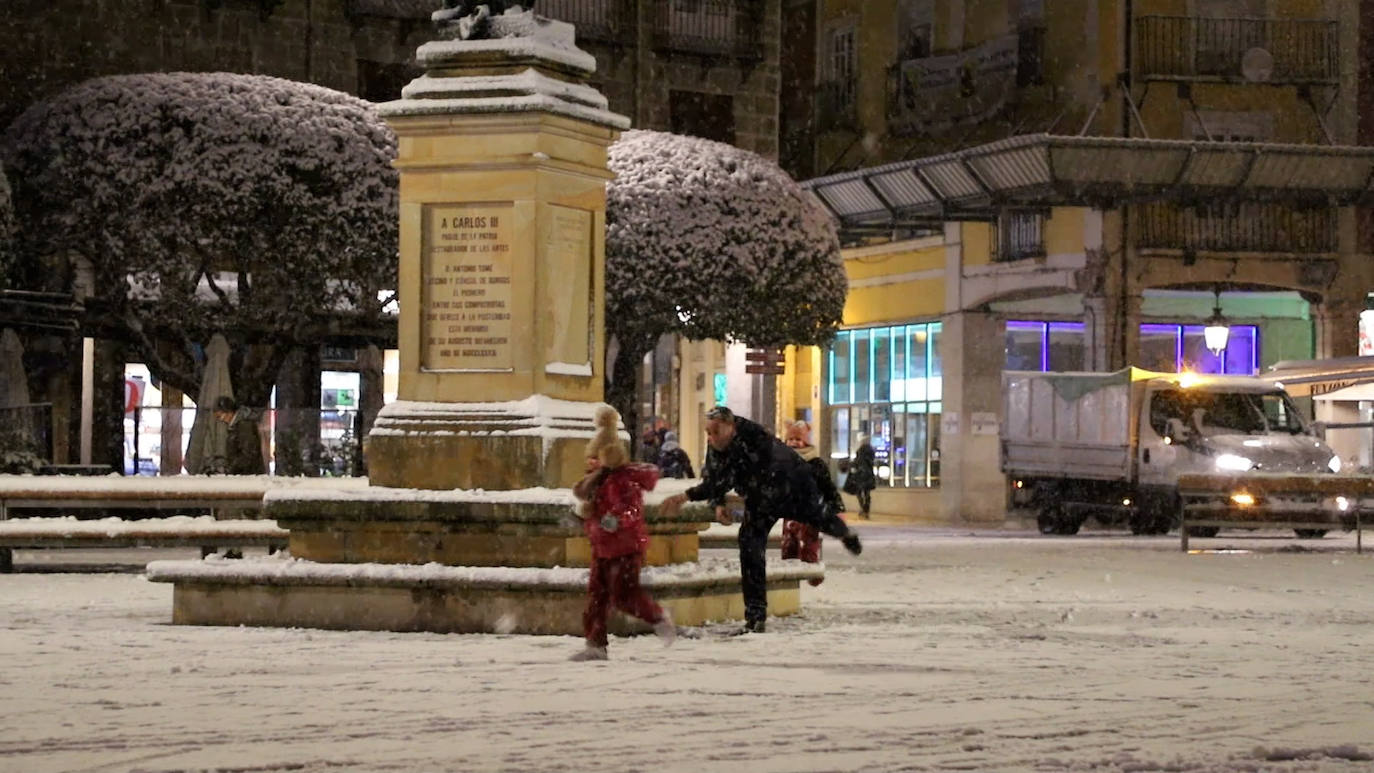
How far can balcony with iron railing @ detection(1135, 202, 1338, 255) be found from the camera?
3991 centimetres

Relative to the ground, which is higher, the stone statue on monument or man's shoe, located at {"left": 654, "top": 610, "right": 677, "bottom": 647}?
the stone statue on monument

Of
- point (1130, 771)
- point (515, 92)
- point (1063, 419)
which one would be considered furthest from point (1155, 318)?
point (1130, 771)

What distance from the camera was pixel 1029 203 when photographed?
131 ft

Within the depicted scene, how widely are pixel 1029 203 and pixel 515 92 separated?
85.0ft

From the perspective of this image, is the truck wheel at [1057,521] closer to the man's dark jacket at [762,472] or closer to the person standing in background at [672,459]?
the person standing in background at [672,459]

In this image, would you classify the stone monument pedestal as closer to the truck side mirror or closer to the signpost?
the truck side mirror

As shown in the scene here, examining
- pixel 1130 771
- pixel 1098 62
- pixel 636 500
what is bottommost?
pixel 1130 771

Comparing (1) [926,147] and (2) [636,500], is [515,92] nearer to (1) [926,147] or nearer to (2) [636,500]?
(2) [636,500]

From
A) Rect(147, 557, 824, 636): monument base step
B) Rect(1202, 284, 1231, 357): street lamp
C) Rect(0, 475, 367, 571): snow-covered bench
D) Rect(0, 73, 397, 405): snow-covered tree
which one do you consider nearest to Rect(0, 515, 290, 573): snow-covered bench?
Rect(0, 475, 367, 571): snow-covered bench

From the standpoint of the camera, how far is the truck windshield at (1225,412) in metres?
32.2

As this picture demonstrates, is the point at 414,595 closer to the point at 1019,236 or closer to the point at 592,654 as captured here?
the point at 592,654

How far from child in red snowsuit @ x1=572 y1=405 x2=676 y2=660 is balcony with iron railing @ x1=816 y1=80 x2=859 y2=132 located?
33.0 metres

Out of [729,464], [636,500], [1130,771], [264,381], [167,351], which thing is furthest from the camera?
[167,351]

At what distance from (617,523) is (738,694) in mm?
2487
